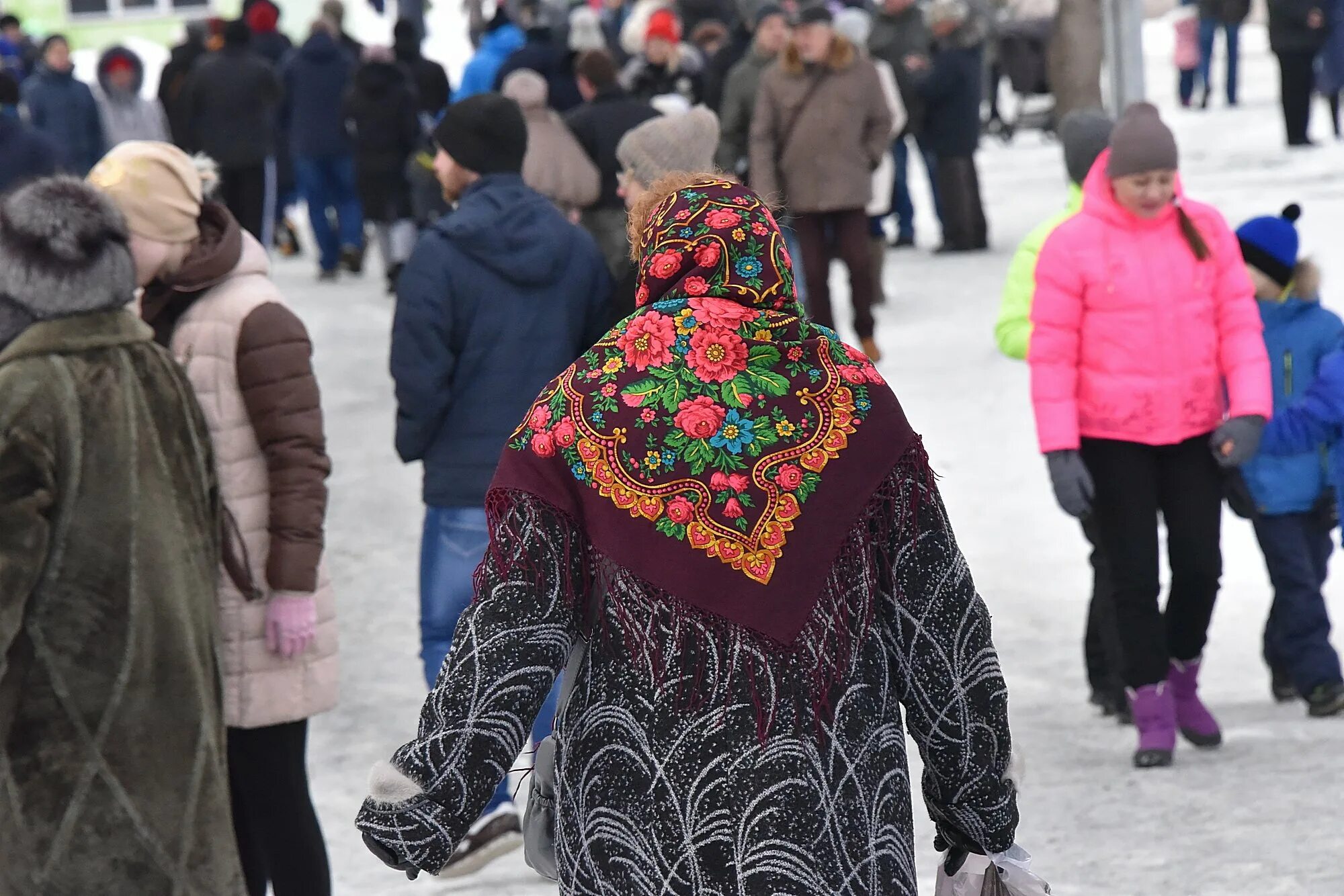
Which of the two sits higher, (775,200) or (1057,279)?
(775,200)

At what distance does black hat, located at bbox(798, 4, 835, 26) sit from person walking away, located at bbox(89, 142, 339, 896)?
6524mm


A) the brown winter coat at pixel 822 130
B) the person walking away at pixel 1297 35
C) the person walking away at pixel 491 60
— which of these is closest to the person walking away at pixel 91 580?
the brown winter coat at pixel 822 130

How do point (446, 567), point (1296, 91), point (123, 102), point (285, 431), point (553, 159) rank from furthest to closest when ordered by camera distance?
1. point (123, 102)
2. point (1296, 91)
3. point (553, 159)
4. point (446, 567)
5. point (285, 431)

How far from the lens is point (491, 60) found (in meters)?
12.7

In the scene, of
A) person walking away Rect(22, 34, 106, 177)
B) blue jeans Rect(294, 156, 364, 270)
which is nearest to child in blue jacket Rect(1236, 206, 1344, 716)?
blue jeans Rect(294, 156, 364, 270)

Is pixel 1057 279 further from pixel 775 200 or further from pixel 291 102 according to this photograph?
pixel 291 102

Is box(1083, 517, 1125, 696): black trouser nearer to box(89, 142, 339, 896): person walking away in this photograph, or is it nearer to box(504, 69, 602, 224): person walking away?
box(89, 142, 339, 896): person walking away

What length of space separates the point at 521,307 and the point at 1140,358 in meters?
1.76

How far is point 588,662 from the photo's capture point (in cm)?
280

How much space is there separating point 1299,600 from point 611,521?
417 cm

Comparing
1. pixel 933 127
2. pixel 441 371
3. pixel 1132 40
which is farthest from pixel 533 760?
pixel 933 127

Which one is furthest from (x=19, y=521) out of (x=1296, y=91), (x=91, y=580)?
(x=1296, y=91)

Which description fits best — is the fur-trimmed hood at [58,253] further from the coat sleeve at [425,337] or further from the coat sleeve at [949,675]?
the coat sleeve at [949,675]

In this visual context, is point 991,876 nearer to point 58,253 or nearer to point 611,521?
point 611,521
